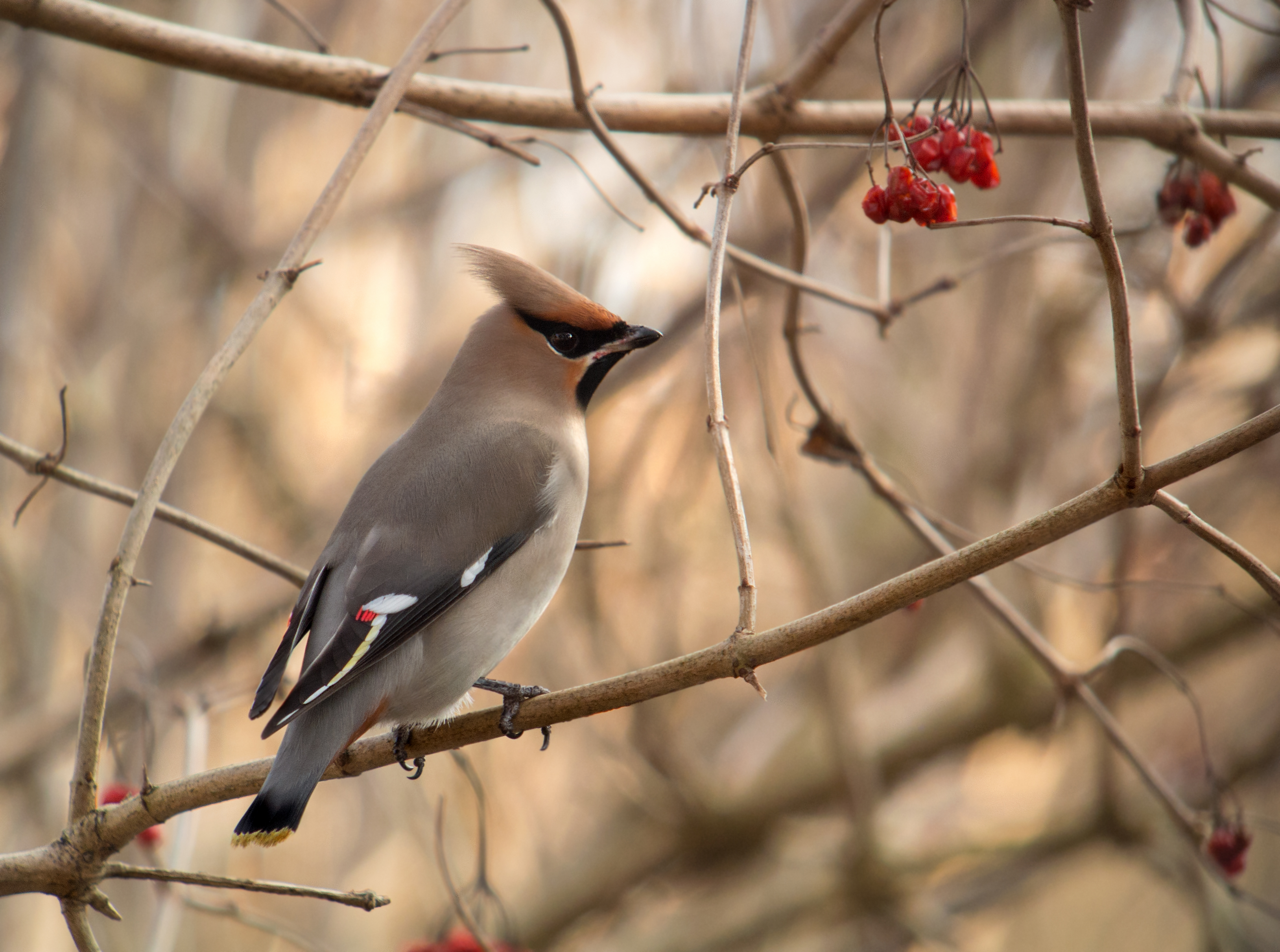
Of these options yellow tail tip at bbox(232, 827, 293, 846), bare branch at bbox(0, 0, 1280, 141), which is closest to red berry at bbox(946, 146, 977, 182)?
bare branch at bbox(0, 0, 1280, 141)

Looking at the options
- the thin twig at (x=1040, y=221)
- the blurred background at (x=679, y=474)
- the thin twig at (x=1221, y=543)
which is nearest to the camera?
the thin twig at (x=1040, y=221)

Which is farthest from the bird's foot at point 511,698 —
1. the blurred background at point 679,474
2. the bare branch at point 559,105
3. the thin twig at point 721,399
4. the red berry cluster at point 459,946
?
the blurred background at point 679,474

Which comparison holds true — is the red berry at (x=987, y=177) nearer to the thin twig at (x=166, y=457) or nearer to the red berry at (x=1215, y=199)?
the red berry at (x=1215, y=199)

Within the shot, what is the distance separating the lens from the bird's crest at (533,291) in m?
2.97

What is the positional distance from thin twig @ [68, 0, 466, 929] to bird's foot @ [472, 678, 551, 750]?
0.60 meters

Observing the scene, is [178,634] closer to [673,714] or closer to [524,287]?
[673,714]

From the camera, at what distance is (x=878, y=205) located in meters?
2.17

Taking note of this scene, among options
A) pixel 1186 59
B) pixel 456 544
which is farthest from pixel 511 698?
pixel 1186 59

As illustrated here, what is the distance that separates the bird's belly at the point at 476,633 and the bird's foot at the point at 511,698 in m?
0.07

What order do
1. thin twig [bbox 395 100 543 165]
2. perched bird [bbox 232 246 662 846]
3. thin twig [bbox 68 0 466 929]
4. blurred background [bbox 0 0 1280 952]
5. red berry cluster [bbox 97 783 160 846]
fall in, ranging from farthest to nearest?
blurred background [bbox 0 0 1280 952]
red berry cluster [bbox 97 783 160 846]
thin twig [bbox 395 100 543 165]
perched bird [bbox 232 246 662 846]
thin twig [bbox 68 0 466 929]

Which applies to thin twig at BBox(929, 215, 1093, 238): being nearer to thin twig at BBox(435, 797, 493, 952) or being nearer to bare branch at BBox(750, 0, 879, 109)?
bare branch at BBox(750, 0, 879, 109)

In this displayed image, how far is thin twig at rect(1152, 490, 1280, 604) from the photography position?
1.56 metres

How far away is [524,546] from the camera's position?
8.96 feet

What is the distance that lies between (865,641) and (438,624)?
3375 millimetres
